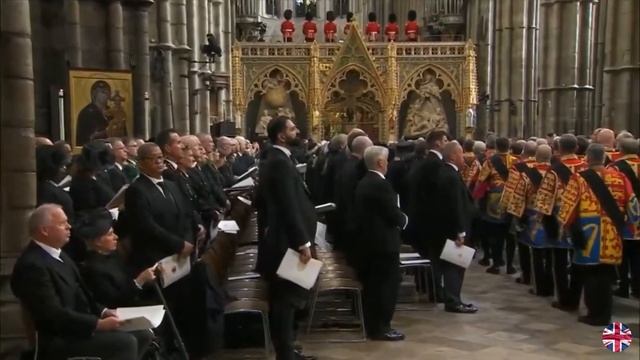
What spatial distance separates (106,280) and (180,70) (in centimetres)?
1425

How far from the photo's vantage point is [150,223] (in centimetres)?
576

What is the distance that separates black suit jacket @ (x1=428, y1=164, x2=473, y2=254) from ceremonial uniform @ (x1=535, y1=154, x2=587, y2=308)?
3.07ft

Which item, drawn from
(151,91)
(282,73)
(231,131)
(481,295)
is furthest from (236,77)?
(481,295)

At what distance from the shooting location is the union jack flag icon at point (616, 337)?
7383mm

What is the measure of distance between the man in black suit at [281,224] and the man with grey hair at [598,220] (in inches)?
129

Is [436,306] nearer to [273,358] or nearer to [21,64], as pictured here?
[273,358]

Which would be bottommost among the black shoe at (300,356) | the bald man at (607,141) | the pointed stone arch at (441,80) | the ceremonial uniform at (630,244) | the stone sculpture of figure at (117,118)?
the black shoe at (300,356)

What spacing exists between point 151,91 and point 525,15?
49.1 feet

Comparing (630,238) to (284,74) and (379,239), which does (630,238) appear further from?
(284,74)

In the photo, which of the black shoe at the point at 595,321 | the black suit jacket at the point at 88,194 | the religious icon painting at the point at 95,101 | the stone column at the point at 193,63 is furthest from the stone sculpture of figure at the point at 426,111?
the black suit jacket at the point at 88,194

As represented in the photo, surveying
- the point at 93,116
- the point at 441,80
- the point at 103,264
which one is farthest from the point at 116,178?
the point at 441,80

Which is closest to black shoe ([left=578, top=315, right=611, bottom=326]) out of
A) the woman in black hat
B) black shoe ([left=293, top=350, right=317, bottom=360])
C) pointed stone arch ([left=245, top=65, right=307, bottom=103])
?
black shoe ([left=293, top=350, right=317, bottom=360])

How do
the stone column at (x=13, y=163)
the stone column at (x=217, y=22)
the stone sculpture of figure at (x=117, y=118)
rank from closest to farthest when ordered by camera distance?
1. the stone column at (x=13, y=163)
2. the stone sculpture of figure at (x=117, y=118)
3. the stone column at (x=217, y=22)

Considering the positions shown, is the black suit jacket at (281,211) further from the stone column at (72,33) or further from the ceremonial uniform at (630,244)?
the stone column at (72,33)
